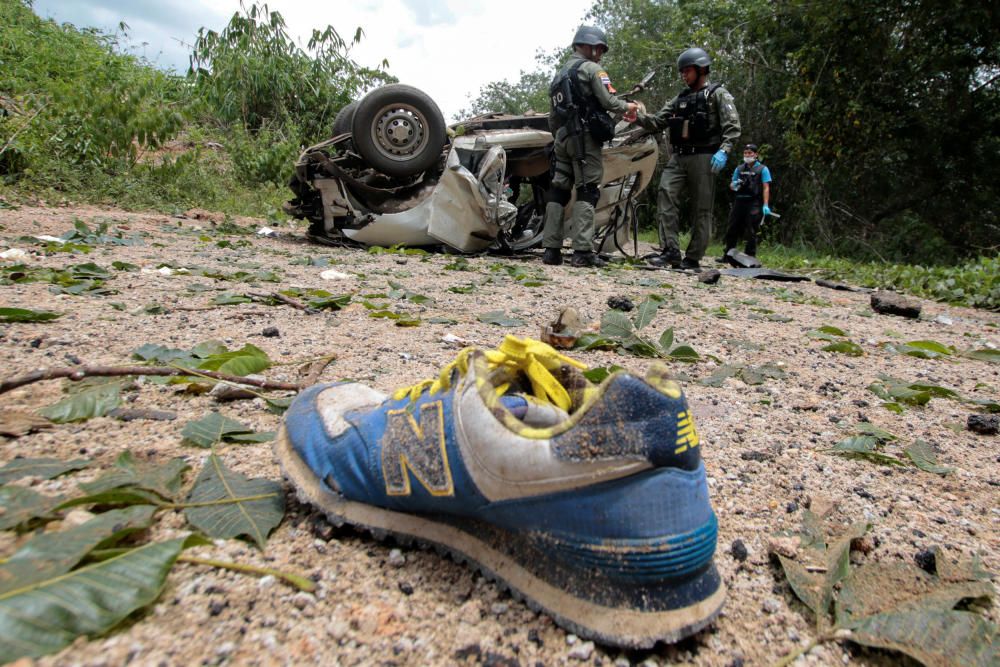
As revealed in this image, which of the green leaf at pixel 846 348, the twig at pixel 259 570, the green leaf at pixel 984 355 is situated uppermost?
the green leaf at pixel 984 355

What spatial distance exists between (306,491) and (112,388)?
68 cm

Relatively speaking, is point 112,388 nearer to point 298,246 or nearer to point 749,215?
point 298,246

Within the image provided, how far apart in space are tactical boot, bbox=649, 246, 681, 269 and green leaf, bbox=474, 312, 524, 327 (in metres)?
3.30

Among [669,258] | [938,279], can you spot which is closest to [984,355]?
[669,258]

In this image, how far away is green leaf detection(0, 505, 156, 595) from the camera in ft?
2.28

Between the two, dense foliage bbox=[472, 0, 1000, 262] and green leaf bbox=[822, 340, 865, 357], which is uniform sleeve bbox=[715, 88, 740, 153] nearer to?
green leaf bbox=[822, 340, 865, 357]

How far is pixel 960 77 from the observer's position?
9781 millimetres

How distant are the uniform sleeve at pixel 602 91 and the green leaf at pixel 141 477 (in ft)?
14.6

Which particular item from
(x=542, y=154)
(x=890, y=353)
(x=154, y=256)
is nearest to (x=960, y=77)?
(x=542, y=154)

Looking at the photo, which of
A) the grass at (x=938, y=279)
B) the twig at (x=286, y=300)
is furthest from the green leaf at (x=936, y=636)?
the grass at (x=938, y=279)

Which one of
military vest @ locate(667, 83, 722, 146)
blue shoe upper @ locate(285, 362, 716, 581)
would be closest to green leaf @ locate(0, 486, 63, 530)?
blue shoe upper @ locate(285, 362, 716, 581)

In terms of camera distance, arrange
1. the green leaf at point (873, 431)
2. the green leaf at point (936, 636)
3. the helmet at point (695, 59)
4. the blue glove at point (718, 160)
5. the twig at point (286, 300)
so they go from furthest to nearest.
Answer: the blue glove at point (718, 160), the helmet at point (695, 59), the twig at point (286, 300), the green leaf at point (873, 431), the green leaf at point (936, 636)

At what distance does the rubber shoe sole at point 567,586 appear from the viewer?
77cm

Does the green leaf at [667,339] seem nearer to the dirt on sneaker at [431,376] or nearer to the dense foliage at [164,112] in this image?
the dirt on sneaker at [431,376]
